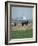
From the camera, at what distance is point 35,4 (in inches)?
55.0

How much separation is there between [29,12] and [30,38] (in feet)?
1.19

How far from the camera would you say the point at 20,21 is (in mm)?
1354

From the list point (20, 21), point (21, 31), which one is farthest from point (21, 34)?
point (20, 21)

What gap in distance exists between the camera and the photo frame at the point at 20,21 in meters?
1.30

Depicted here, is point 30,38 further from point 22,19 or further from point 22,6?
point 22,6

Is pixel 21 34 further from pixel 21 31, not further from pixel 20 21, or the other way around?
pixel 20 21

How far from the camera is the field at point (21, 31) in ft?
4.38

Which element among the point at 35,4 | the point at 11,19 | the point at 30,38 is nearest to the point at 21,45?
the point at 30,38

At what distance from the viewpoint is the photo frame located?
130 centimetres

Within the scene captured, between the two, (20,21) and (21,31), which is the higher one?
(20,21)

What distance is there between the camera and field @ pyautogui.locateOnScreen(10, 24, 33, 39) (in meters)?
1.33

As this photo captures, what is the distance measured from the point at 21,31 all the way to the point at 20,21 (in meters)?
0.14

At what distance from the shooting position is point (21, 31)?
53.4 inches
